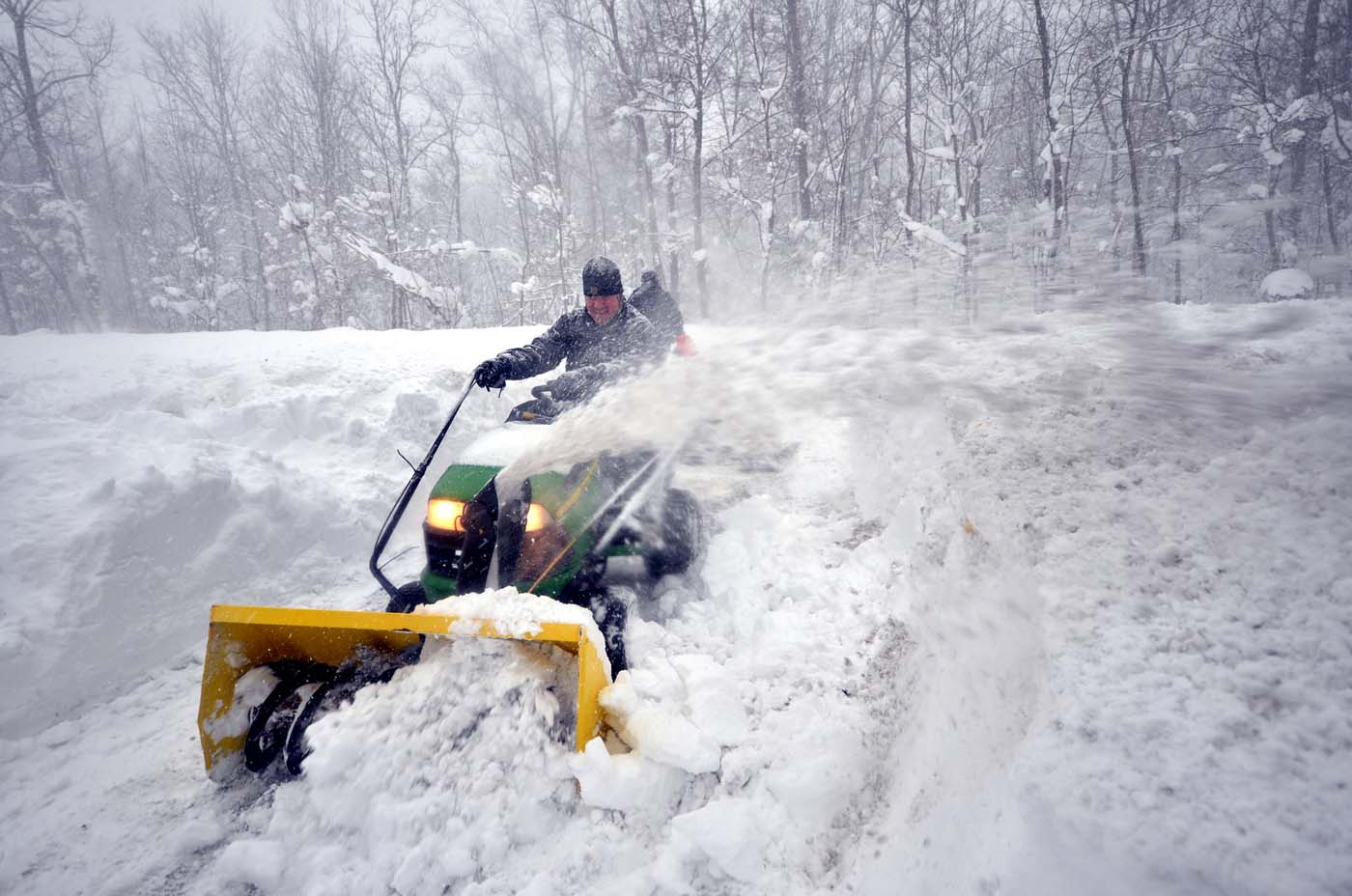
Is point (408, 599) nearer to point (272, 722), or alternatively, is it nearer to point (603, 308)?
point (272, 722)

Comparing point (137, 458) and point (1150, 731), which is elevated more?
point (137, 458)

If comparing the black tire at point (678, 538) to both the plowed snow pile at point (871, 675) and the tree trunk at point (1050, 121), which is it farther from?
the tree trunk at point (1050, 121)

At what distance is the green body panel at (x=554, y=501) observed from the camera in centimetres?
281

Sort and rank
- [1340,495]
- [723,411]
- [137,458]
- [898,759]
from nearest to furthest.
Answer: [1340,495] → [898,759] → [137,458] → [723,411]

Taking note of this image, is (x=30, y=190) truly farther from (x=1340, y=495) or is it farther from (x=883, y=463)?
(x=1340, y=495)

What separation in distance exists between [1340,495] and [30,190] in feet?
110

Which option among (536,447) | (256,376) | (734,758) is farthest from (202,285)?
(734,758)

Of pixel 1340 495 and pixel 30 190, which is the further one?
pixel 30 190

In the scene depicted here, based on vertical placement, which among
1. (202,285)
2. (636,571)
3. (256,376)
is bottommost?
(636,571)

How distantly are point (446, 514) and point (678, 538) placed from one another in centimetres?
139

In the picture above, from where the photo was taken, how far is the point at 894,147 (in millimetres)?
16312

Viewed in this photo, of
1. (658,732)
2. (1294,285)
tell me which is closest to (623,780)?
(658,732)

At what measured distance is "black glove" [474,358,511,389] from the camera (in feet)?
11.9

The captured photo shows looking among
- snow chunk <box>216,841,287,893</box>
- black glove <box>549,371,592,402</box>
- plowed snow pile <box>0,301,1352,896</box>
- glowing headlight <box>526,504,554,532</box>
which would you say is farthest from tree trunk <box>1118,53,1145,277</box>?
snow chunk <box>216,841,287,893</box>
